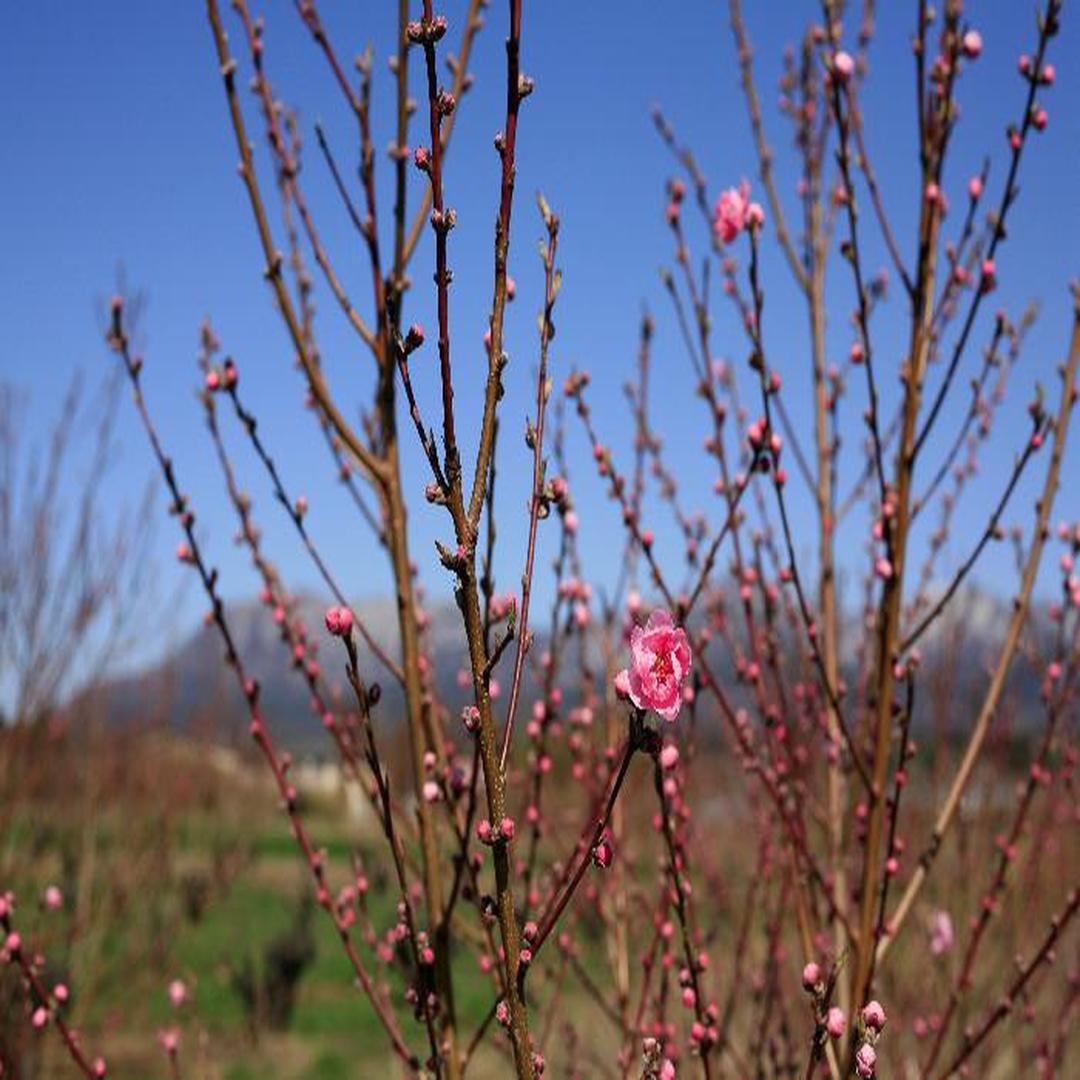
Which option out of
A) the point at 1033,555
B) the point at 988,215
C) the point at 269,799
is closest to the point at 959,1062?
the point at 1033,555

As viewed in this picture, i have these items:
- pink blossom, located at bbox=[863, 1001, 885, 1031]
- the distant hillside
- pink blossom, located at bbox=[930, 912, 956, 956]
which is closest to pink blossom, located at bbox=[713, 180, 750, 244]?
the distant hillside

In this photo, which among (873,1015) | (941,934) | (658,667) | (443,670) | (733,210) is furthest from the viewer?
(941,934)

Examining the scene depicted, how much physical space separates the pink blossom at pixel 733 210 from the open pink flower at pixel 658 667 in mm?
1167

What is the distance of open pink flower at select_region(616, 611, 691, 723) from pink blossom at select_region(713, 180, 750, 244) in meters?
1.17

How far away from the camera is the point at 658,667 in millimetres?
1201

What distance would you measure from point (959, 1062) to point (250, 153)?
1.81m

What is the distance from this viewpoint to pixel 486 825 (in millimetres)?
1171

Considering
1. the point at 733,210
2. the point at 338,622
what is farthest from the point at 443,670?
the point at 338,622

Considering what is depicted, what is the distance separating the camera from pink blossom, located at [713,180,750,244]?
2.19m

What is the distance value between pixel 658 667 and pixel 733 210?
1.32m

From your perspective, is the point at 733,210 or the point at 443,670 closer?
the point at 733,210

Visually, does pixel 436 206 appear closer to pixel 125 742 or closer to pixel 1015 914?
pixel 1015 914

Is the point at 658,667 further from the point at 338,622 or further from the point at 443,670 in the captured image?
the point at 443,670

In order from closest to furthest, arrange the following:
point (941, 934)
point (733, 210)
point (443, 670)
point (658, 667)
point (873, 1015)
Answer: point (658, 667), point (873, 1015), point (733, 210), point (443, 670), point (941, 934)
